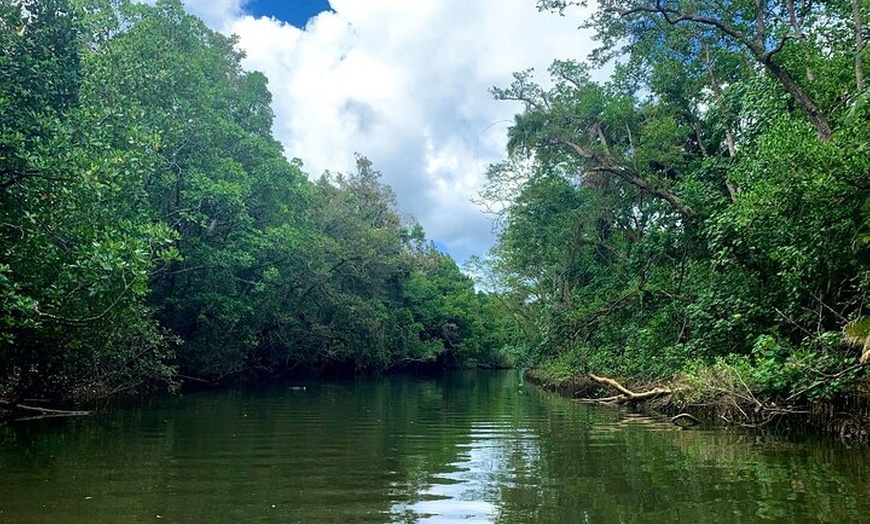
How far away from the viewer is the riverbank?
9068mm

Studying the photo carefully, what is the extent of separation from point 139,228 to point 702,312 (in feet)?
37.6

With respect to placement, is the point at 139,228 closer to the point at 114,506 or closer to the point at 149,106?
the point at 114,506

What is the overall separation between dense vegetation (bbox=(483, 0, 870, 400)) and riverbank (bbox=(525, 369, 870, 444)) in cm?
27

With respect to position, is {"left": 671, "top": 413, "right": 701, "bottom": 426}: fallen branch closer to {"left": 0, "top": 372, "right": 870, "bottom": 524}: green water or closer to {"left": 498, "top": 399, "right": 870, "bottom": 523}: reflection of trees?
{"left": 0, "top": 372, "right": 870, "bottom": 524}: green water

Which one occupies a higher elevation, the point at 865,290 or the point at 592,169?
the point at 592,169

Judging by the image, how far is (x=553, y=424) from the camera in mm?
12242

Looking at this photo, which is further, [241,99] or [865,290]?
[241,99]

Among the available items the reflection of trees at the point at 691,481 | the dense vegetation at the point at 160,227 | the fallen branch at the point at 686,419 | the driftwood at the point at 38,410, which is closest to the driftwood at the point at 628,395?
the fallen branch at the point at 686,419

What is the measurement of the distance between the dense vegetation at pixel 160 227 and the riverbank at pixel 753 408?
32.8 ft

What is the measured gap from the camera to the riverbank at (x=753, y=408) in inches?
357

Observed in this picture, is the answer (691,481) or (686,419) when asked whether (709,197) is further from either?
(691,481)

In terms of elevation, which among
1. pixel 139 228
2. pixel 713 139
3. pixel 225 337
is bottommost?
pixel 225 337

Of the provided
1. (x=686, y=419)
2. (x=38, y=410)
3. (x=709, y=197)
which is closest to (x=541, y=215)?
(x=709, y=197)

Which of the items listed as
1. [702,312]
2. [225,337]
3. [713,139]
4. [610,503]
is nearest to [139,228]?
[610,503]
